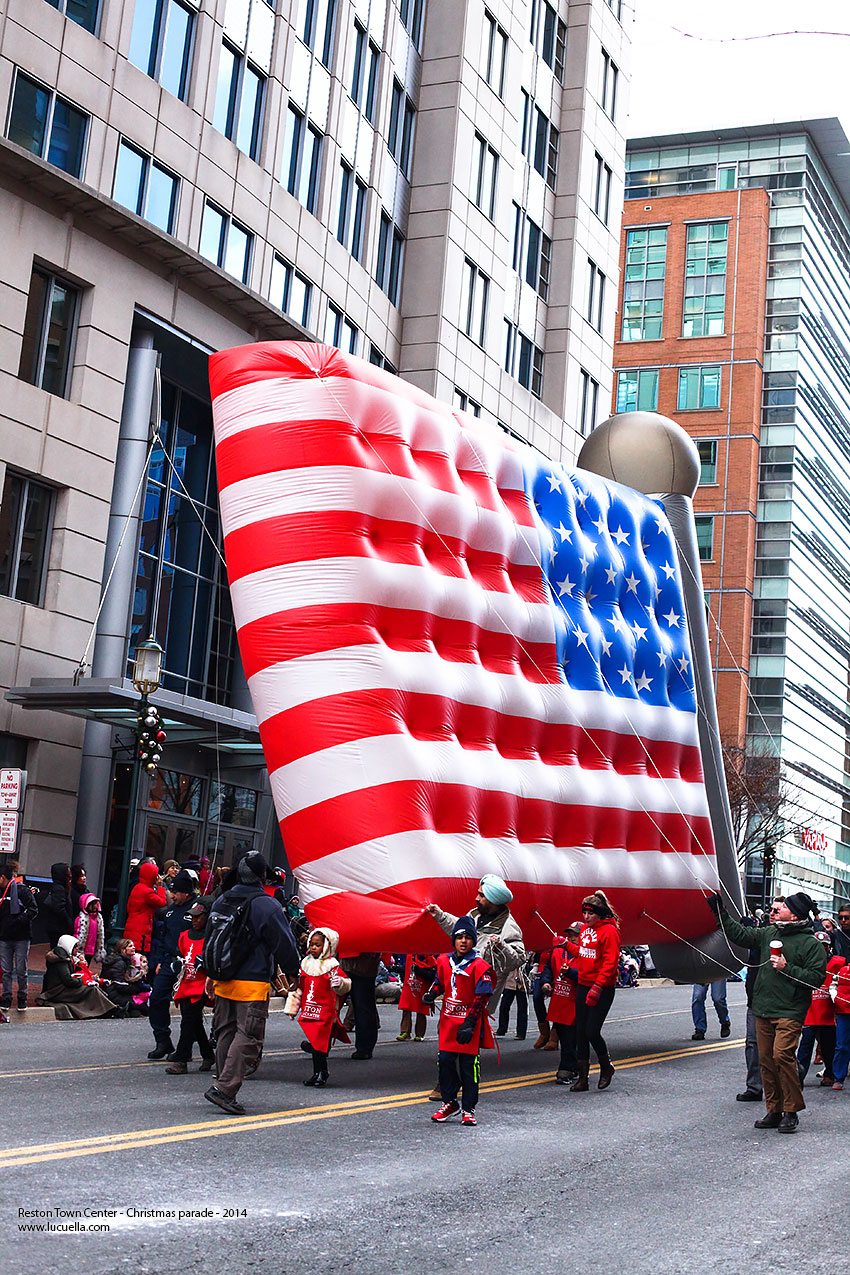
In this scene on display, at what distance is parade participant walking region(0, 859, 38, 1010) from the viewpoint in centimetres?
1680

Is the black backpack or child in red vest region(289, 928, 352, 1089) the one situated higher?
the black backpack

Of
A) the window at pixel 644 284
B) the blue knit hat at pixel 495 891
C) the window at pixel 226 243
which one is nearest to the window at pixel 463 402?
the window at pixel 226 243

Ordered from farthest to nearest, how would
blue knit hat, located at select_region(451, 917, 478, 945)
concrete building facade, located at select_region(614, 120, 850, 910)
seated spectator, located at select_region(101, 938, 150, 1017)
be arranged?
concrete building facade, located at select_region(614, 120, 850, 910)
seated spectator, located at select_region(101, 938, 150, 1017)
blue knit hat, located at select_region(451, 917, 478, 945)

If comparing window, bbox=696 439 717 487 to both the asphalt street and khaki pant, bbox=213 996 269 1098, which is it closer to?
the asphalt street

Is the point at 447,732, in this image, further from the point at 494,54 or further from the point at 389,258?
the point at 494,54

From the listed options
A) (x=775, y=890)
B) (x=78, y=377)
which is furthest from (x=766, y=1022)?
(x=775, y=890)

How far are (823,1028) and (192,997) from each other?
23.0 feet

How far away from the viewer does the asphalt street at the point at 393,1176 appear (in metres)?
6.52

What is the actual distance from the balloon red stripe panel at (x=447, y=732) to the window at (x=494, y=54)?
27.8m

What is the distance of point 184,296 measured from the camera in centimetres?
2730

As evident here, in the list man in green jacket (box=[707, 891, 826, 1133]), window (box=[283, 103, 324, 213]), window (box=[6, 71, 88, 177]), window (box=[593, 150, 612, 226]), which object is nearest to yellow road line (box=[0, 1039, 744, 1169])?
man in green jacket (box=[707, 891, 826, 1133])

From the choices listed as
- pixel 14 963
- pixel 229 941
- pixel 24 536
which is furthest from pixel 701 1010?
pixel 24 536

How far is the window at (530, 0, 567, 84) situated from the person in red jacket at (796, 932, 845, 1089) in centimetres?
3387

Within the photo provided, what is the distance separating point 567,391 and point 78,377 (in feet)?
68.3
